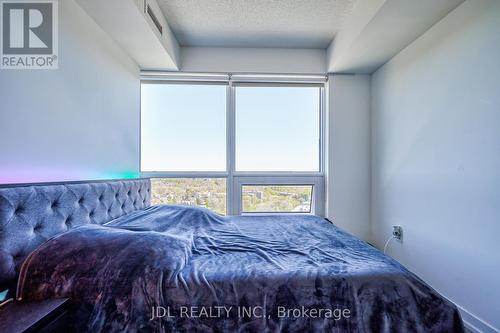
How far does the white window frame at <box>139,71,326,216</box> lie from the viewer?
2756 millimetres

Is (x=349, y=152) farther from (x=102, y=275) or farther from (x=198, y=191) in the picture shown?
(x=102, y=275)

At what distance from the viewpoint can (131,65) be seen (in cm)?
236

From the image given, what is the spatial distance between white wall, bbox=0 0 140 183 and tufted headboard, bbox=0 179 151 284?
19cm

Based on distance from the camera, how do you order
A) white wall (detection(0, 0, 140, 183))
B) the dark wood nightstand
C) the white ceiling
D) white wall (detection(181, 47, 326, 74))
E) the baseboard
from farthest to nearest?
white wall (detection(181, 47, 326, 74)) → the white ceiling → the baseboard → white wall (detection(0, 0, 140, 183)) → the dark wood nightstand

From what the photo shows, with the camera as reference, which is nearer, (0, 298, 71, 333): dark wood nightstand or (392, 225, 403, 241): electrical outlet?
(0, 298, 71, 333): dark wood nightstand

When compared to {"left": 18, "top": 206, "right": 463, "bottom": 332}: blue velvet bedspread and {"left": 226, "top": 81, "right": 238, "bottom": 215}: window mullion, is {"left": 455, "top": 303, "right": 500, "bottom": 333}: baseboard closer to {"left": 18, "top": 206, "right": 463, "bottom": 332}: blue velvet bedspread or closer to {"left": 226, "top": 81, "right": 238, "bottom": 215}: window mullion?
{"left": 18, "top": 206, "right": 463, "bottom": 332}: blue velvet bedspread

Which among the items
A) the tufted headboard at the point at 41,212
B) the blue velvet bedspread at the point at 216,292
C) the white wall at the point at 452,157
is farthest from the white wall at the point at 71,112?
the white wall at the point at 452,157

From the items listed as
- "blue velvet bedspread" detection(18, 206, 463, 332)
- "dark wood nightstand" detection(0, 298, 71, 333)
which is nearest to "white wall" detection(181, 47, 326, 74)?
"blue velvet bedspread" detection(18, 206, 463, 332)

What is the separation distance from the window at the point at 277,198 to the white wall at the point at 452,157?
1.00 metres

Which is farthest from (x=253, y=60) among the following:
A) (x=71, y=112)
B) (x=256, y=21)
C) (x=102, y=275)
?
(x=102, y=275)

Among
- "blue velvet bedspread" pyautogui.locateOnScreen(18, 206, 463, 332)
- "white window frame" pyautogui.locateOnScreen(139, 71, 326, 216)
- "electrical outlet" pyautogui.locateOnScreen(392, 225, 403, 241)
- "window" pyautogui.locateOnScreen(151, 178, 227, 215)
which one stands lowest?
"electrical outlet" pyautogui.locateOnScreen(392, 225, 403, 241)

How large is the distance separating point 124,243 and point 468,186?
231cm

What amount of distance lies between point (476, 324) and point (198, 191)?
2.78 metres

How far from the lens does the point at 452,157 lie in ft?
5.47
